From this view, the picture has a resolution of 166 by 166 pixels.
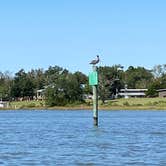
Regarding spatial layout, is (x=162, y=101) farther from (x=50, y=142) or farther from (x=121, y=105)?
(x=50, y=142)

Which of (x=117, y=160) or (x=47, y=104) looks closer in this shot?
(x=117, y=160)

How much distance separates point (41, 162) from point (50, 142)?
14.2 m

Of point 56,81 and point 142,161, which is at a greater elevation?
point 56,81

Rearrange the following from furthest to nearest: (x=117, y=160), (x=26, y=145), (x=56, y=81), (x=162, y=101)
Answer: (x=56, y=81), (x=162, y=101), (x=26, y=145), (x=117, y=160)

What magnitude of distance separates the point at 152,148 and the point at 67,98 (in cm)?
15245

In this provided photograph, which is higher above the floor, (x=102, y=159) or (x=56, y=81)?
(x=56, y=81)

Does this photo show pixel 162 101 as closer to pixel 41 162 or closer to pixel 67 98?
pixel 67 98

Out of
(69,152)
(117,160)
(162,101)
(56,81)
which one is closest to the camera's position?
(117,160)

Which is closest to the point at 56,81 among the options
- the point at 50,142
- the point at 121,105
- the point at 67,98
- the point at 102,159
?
the point at 67,98

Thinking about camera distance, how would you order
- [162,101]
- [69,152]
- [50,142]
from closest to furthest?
[69,152]
[50,142]
[162,101]

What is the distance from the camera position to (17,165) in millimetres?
33188

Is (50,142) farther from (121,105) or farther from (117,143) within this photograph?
(121,105)

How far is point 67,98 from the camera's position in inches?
7657

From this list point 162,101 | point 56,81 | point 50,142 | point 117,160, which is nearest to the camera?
point 117,160
